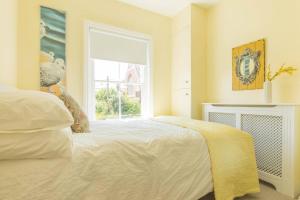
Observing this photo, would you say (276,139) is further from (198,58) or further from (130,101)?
(130,101)

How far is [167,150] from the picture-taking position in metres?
1.31

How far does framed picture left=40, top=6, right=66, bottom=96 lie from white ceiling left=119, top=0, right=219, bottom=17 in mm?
1088

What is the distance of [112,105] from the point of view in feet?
9.37

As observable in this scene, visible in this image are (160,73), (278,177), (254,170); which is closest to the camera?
(254,170)

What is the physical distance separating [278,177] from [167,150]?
52.3 inches

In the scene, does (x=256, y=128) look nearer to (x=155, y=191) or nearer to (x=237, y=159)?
(x=237, y=159)

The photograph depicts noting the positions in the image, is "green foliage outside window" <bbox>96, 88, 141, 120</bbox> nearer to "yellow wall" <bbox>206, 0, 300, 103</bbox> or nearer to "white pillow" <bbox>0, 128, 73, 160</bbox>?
"yellow wall" <bbox>206, 0, 300, 103</bbox>

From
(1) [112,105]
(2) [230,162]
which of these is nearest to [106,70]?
(1) [112,105]

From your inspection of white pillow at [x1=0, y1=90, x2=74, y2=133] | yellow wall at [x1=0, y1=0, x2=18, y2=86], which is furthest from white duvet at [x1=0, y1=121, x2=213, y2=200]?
yellow wall at [x1=0, y1=0, x2=18, y2=86]

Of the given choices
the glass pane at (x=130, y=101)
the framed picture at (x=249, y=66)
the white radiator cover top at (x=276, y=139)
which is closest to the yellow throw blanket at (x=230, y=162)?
the white radiator cover top at (x=276, y=139)

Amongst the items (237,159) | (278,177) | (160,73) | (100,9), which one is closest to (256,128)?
(278,177)

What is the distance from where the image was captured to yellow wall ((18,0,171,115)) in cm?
216

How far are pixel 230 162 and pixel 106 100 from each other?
1.94m

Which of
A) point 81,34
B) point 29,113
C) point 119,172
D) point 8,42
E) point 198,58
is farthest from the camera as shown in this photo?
point 198,58
